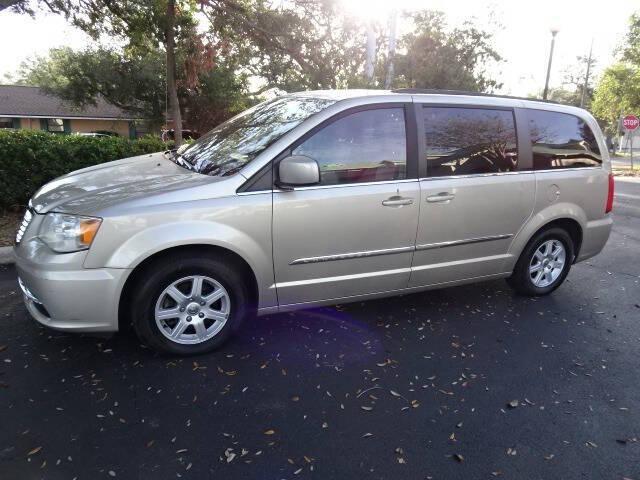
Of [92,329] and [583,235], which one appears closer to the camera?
[92,329]

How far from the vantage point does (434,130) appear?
3811 mm

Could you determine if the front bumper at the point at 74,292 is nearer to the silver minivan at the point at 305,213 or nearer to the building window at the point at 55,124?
the silver minivan at the point at 305,213

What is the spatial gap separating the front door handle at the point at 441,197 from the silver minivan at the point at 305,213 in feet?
0.04

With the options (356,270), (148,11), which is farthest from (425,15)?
(356,270)

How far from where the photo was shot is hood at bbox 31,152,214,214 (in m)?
3.07

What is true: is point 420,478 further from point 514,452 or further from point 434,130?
point 434,130

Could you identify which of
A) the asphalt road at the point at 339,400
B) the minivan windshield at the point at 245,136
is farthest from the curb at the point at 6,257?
the minivan windshield at the point at 245,136

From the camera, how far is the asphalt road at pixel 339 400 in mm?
2414

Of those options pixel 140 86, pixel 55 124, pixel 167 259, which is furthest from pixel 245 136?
pixel 55 124

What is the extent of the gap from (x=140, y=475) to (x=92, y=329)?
3.65ft

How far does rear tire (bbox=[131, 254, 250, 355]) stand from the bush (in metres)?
4.33

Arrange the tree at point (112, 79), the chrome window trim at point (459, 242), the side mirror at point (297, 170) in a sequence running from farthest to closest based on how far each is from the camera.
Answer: the tree at point (112, 79) → the chrome window trim at point (459, 242) → the side mirror at point (297, 170)

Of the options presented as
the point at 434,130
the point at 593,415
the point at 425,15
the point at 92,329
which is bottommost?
the point at 593,415

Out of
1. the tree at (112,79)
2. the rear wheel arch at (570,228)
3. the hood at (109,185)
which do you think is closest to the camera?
the hood at (109,185)
